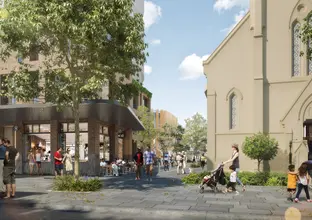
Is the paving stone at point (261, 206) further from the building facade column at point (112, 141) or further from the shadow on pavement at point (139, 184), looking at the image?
the building facade column at point (112, 141)

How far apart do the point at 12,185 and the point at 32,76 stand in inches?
180

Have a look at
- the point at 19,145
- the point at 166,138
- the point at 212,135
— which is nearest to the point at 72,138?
the point at 19,145

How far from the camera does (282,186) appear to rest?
16.7 meters

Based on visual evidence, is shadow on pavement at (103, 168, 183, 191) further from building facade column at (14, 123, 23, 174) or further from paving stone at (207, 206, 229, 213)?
building facade column at (14, 123, 23, 174)

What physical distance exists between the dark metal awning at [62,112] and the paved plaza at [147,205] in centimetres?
804

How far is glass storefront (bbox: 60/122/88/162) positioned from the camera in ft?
81.2

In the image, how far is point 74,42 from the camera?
14.2 metres

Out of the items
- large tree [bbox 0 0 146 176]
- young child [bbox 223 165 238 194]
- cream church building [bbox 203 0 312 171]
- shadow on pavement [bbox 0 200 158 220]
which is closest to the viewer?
shadow on pavement [bbox 0 200 158 220]

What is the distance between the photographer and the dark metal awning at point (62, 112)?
21375 mm

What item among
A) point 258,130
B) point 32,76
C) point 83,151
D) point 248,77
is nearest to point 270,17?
point 248,77

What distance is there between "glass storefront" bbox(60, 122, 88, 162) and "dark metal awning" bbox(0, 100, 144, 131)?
0.70 meters

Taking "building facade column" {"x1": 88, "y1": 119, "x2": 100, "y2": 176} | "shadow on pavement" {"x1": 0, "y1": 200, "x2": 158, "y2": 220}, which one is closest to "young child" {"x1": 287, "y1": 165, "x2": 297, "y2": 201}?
"shadow on pavement" {"x1": 0, "y1": 200, "x2": 158, "y2": 220}

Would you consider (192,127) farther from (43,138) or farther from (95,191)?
(95,191)

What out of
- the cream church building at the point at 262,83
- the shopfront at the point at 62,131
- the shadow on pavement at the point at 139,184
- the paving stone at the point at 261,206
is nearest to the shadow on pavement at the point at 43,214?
the paving stone at the point at 261,206
